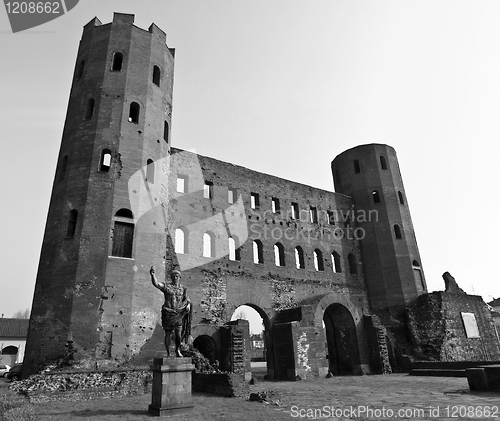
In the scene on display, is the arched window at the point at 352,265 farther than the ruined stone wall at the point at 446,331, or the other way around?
the arched window at the point at 352,265

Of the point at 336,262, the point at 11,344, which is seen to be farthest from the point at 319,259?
the point at 11,344

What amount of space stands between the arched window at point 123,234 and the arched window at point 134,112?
4.53m

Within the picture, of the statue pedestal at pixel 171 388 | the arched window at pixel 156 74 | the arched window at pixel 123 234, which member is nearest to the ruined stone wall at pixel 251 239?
the arched window at pixel 123 234

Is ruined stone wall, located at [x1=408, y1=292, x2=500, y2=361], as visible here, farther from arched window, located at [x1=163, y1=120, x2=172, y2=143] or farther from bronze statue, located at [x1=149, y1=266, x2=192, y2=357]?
arched window, located at [x1=163, y1=120, x2=172, y2=143]

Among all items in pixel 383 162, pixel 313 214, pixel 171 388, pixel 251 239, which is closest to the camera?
pixel 171 388

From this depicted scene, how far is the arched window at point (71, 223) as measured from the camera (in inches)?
528

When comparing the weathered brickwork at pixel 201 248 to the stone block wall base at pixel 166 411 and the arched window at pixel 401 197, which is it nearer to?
the arched window at pixel 401 197

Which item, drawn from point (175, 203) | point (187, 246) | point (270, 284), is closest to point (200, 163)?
point (175, 203)

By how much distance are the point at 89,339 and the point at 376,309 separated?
17708mm

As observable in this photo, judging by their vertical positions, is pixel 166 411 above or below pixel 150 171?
below

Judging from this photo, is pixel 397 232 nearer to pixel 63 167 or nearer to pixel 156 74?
pixel 156 74

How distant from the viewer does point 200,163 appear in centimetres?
1931

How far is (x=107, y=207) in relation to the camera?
13.6 metres

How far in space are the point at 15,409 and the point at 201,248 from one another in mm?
11193
